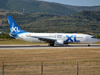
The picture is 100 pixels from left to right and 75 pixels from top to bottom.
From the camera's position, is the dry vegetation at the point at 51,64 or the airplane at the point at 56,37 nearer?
the dry vegetation at the point at 51,64

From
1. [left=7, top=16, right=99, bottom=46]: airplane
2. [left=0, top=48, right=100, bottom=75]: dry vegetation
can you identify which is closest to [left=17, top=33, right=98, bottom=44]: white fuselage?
[left=7, top=16, right=99, bottom=46]: airplane

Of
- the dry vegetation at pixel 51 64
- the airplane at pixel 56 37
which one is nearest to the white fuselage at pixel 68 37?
the airplane at pixel 56 37

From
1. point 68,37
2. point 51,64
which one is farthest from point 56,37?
point 51,64

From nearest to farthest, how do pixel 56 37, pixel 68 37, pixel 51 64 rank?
pixel 51 64
pixel 68 37
pixel 56 37

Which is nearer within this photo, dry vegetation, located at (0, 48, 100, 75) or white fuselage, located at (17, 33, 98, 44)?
dry vegetation, located at (0, 48, 100, 75)

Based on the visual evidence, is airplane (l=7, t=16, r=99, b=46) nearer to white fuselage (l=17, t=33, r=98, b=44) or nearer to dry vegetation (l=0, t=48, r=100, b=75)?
white fuselage (l=17, t=33, r=98, b=44)

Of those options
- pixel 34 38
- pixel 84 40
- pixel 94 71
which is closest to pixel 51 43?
pixel 34 38

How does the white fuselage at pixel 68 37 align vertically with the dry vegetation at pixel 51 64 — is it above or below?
above

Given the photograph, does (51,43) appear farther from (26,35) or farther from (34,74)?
(34,74)

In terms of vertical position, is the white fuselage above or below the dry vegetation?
above

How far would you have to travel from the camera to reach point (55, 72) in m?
15.7

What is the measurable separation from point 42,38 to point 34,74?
29.2 metres

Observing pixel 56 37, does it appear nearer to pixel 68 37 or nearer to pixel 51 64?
pixel 68 37

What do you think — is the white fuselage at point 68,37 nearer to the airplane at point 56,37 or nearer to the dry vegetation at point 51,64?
the airplane at point 56,37
